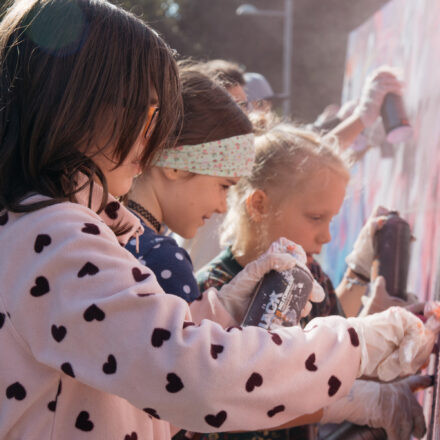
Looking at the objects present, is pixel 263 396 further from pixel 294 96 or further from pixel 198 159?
pixel 294 96

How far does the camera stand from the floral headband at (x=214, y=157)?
1.87 m

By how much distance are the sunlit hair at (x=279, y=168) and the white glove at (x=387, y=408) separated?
689 mm

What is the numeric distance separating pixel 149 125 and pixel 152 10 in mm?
13323

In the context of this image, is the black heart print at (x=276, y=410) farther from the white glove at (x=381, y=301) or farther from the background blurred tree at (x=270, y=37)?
the background blurred tree at (x=270, y=37)

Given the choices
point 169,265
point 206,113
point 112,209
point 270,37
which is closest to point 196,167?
point 206,113

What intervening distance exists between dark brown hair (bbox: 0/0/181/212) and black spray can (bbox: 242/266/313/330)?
0.52m

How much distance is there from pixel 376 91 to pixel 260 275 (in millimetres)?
1691

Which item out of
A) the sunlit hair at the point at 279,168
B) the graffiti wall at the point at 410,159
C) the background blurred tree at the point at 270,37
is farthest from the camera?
the background blurred tree at the point at 270,37

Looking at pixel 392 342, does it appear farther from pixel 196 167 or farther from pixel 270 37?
pixel 270 37

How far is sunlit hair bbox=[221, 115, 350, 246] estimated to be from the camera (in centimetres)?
230

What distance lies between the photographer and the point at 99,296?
0.90m

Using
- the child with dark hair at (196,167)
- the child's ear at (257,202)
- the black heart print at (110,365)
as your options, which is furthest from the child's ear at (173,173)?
the black heart print at (110,365)

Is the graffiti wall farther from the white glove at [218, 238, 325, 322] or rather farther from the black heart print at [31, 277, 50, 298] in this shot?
the black heart print at [31, 277, 50, 298]

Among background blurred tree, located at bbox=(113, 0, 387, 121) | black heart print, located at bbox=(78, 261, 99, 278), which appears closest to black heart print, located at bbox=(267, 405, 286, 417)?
black heart print, located at bbox=(78, 261, 99, 278)
